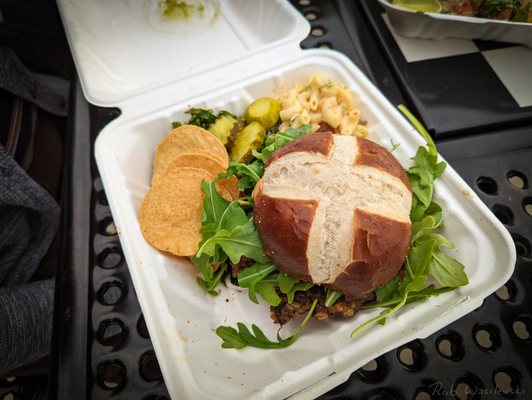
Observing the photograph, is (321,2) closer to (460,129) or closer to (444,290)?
(460,129)

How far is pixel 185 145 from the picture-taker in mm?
1176

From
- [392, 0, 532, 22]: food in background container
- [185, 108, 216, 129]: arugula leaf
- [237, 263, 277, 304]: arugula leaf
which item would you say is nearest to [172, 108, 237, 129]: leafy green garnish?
[185, 108, 216, 129]: arugula leaf

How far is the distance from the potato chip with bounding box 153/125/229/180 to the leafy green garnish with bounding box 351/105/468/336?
1.99 ft

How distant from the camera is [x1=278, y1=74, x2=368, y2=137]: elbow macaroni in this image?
1.21m

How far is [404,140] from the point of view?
3.73 feet

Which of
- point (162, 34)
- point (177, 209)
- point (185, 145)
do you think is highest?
point (162, 34)

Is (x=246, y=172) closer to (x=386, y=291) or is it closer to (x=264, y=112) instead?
(x=264, y=112)

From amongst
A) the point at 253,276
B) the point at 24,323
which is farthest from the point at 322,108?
the point at 24,323

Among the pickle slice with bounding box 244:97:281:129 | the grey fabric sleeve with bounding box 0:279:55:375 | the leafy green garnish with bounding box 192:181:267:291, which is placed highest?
the pickle slice with bounding box 244:97:281:129

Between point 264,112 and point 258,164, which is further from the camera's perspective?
point 264,112

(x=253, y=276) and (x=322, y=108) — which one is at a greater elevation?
(x=322, y=108)

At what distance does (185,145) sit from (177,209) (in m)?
0.22

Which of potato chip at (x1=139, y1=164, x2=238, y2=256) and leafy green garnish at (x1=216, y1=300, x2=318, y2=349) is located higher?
potato chip at (x1=139, y1=164, x2=238, y2=256)

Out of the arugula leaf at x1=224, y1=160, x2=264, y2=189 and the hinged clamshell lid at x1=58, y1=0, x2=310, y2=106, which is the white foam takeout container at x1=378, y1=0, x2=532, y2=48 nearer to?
the hinged clamshell lid at x1=58, y1=0, x2=310, y2=106
